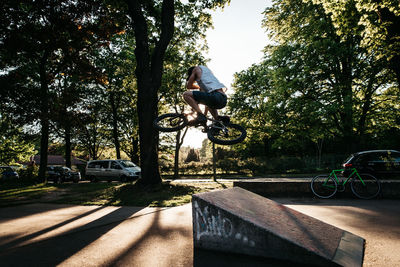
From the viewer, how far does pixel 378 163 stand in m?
10.0

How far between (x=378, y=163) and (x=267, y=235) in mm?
9681

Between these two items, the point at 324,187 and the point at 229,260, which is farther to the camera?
the point at 324,187

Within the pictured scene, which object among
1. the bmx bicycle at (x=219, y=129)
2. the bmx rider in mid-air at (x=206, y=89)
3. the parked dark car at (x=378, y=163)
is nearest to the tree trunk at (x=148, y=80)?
the bmx bicycle at (x=219, y=129)

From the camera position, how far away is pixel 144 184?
9.94 m

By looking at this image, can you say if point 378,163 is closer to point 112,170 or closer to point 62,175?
point 112,170

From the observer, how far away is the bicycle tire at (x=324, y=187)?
795 centimetres

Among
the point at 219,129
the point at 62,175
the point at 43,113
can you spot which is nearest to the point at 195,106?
the point at 219,129

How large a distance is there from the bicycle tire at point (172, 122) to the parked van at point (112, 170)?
1377 centimetres

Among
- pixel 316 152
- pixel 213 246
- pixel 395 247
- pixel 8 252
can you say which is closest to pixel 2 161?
pixel 8 252

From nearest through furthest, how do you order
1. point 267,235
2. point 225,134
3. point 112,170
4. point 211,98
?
point 267,235
point 211,98
point 225,134
point 112,170

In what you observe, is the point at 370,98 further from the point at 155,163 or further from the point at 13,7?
the point at 13,7

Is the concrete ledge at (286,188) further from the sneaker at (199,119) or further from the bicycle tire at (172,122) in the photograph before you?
the sneaker at (199,119)

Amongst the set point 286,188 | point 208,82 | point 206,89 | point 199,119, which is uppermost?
point 208,82

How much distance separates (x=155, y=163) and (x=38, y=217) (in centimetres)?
495
